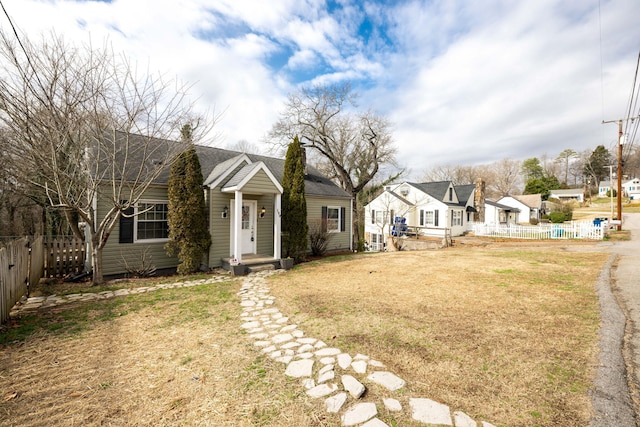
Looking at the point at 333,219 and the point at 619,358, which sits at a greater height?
the point at 333,219

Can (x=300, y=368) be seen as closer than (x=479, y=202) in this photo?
Yes

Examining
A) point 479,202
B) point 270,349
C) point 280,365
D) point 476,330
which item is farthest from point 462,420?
point 479,202

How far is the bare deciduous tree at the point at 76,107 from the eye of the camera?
593cm

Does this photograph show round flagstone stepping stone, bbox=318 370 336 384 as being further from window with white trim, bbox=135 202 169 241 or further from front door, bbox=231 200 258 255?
window with white trim, bbox=135 202 169 241

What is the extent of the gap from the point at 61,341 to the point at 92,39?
22.1 ft

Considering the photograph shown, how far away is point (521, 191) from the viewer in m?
56.8

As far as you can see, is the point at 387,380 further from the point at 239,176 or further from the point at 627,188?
the point at 627,188

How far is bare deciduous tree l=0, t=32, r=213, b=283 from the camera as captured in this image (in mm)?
5934

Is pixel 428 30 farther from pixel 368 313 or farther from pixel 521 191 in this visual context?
pixel 521 191

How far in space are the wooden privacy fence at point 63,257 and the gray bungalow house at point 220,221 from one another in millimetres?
814

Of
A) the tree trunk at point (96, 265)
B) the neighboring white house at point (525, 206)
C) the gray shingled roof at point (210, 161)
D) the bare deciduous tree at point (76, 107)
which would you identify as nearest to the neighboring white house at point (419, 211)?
the gray shingled roof at point (210, 161)

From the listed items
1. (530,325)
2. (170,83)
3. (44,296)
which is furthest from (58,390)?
(170,83)

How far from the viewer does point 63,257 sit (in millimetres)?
8344

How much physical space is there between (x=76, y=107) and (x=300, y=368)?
7.91 metres
